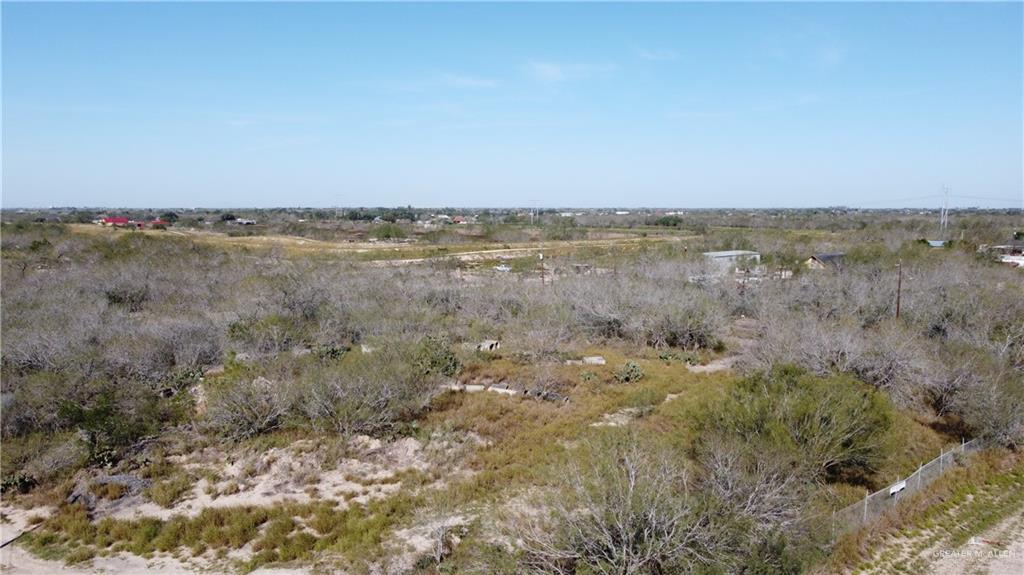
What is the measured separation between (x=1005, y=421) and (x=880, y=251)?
29.7 metres

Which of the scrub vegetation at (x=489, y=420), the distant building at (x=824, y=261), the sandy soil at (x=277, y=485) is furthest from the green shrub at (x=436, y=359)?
the distant building at (x=824, y=261)

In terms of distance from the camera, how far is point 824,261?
44438mm

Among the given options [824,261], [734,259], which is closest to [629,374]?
[734,259]

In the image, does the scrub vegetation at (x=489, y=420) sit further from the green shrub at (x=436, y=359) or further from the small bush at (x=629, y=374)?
the small bush at (x=629, y=374)

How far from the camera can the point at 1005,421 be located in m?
14.9

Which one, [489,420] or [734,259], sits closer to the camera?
[489,420]

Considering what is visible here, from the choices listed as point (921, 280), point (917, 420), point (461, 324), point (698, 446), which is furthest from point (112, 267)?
point (921, 280)

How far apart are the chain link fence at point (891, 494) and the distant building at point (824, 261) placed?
29.0 metres

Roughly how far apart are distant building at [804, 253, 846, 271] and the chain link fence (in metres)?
29.0

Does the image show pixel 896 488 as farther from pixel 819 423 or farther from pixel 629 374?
pixel 629 374

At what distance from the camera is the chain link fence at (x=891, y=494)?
10641 mm

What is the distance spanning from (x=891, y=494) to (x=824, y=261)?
37.9 meters

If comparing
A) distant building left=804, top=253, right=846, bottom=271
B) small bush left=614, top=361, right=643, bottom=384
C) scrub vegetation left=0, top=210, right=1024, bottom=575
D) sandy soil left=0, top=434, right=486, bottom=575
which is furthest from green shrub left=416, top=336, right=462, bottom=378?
distant building left=804, top=253, right=846, bottom=271

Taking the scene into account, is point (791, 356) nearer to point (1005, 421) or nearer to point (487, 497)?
point (1005, 421)
